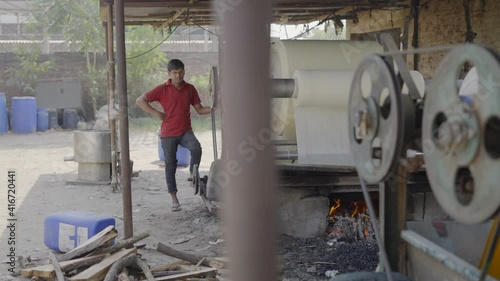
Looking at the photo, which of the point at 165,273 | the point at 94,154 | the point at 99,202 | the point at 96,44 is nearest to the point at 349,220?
the point at 165,273

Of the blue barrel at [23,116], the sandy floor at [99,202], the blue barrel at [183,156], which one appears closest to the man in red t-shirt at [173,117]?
the sandy floor at [99,202]

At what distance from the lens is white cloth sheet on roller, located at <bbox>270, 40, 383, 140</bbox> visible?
6.90 m

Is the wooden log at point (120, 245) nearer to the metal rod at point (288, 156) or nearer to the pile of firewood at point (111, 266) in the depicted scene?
the pile of firewood at point (111, 266)

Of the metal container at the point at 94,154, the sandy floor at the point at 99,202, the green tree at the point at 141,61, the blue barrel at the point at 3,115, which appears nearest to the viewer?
the sandy floor at the point at 99,202

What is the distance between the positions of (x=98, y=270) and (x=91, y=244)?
45 cm

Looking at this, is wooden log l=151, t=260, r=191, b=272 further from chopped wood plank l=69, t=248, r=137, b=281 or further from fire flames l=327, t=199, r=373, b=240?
fire flames l=327, t=199, r=373, b=240

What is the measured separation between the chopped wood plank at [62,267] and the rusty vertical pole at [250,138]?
157 inches

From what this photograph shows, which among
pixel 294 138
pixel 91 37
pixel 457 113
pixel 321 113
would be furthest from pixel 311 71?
pixel 91 37

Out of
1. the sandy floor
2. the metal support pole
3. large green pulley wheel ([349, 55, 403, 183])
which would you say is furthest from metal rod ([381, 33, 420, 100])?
→ the sandy floor

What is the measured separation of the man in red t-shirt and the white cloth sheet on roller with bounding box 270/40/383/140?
1242 mm

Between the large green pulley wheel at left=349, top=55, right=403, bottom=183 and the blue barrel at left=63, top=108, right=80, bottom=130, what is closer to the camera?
the large green pulley wheel at left=349, top=55, right=403, bottom=183

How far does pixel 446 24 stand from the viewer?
8.70 metres

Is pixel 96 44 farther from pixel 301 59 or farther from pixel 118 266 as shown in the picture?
pixel 118 266

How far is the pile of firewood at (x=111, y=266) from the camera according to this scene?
5.13 m
